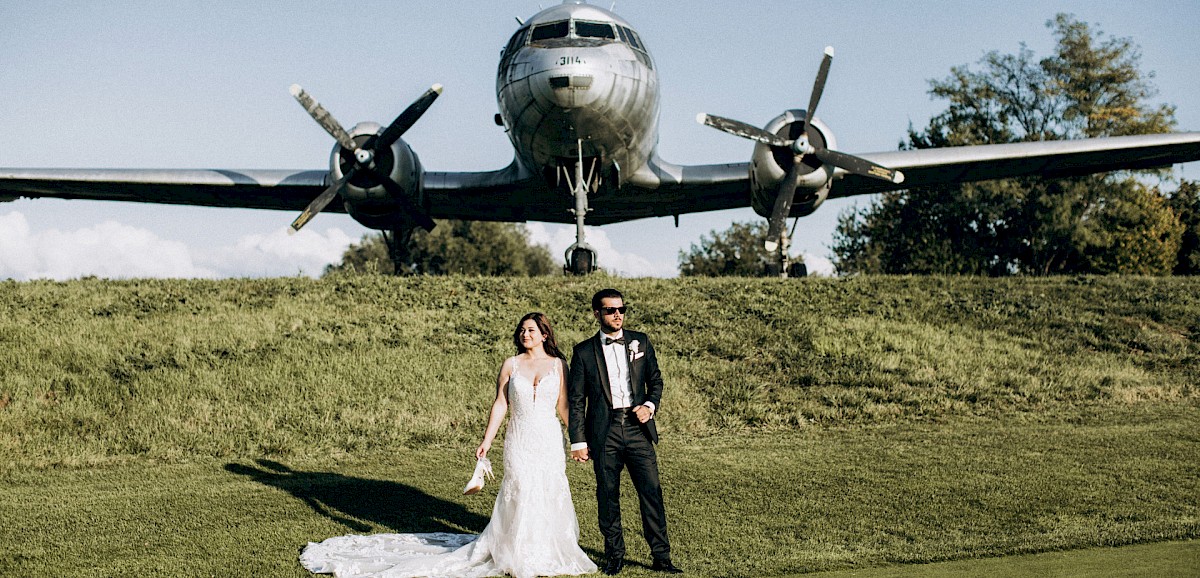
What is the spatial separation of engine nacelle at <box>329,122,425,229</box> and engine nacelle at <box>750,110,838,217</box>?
7.84m

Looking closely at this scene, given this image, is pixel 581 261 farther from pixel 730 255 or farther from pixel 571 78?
pixel 730 255

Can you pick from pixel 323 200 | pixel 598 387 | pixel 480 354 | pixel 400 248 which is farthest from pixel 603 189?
pixel 598 387

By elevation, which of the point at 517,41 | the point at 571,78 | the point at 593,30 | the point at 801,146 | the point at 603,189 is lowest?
the point at 603,189

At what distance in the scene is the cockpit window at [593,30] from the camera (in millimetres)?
19953

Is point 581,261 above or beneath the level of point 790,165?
beneath

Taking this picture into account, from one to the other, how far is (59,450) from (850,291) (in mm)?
14285

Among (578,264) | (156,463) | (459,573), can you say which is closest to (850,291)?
(578,264)

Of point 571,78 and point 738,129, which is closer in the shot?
point 571,78

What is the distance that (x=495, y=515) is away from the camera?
7105 millimetres

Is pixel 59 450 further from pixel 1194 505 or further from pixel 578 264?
pixel 1194 505

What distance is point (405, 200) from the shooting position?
22.6 meters

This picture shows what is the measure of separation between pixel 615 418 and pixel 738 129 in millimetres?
15686

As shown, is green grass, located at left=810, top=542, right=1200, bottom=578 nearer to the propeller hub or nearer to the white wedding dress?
the white wedding dress

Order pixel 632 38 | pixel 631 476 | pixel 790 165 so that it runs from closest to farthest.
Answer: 1. pixel 631 476
2. pixel 632 38
3. pixel 790 165
